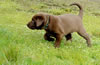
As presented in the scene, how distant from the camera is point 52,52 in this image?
5895mm

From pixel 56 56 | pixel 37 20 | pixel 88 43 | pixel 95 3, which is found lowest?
pixel 95 3

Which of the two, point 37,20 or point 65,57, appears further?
point 37,20

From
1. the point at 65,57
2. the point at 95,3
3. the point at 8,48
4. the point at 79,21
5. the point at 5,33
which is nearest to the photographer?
the point at 8,48

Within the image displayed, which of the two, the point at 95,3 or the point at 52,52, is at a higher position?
the point at 52,52

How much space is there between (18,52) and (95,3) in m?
33.6

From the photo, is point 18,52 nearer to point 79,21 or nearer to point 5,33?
point 5,33

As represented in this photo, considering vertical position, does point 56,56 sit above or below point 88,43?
above

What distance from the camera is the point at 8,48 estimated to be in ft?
15.3

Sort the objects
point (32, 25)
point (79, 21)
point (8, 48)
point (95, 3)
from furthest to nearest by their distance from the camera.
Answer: point (95, 3) → point (79, 21) → point (32, 25) → point (8, 48)

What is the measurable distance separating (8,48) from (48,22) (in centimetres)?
263

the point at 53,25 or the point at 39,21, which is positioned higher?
the point at 39,21

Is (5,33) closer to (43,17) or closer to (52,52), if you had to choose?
(43,17)

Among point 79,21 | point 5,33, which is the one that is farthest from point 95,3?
point 5,33

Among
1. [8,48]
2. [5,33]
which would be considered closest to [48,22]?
[5,33]
